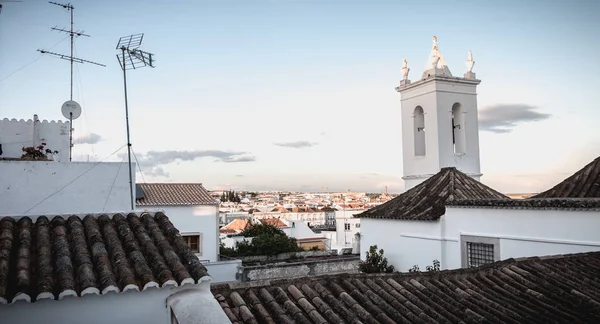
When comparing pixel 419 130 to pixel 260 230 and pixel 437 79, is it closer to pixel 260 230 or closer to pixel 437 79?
pixel 437 79

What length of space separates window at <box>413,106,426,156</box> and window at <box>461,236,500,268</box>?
9.97 metres

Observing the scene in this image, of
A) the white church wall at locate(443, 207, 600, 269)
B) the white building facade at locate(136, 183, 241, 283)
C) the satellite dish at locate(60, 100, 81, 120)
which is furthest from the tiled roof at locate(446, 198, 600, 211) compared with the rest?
the white building facade at locate(136, 183, 241, 283)

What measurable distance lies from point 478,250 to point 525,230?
1.46 metres

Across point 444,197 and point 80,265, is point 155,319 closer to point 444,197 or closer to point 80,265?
point 80,265

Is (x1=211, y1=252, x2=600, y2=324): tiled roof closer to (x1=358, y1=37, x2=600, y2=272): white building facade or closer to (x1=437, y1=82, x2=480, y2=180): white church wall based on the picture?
(x1=358, y1=37, x2=600, y2=272): white building facade

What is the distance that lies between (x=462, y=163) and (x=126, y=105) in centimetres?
1468

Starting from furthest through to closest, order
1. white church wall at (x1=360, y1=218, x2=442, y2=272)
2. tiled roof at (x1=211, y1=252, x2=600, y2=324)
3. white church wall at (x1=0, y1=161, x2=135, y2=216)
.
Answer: white church wall at (x1=360, y1=218, x2=442, y2=272) → white church wall at (x1=0, y1=161, x2=135, y2=216) → tiled roof at (x1=211, y1=252, x2=600, y2=324)

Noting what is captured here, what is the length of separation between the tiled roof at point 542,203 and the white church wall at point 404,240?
1172 mm

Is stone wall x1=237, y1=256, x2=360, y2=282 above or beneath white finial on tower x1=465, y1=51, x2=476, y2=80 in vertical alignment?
beneath

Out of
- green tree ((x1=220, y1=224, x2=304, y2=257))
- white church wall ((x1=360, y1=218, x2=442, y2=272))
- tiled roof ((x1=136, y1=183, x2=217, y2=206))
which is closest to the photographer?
white church wall ((x1=360, y1=218, x2=442, y2=272))

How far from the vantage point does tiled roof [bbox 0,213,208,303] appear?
13.2 ft

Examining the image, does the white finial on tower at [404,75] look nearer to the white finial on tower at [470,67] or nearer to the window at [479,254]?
the white finial on tower at [470,67]

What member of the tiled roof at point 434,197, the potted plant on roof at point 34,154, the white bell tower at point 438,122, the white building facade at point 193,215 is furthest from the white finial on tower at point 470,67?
the potted plant on roof at point 34,154

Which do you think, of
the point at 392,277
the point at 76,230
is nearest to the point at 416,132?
the point at 392,277
